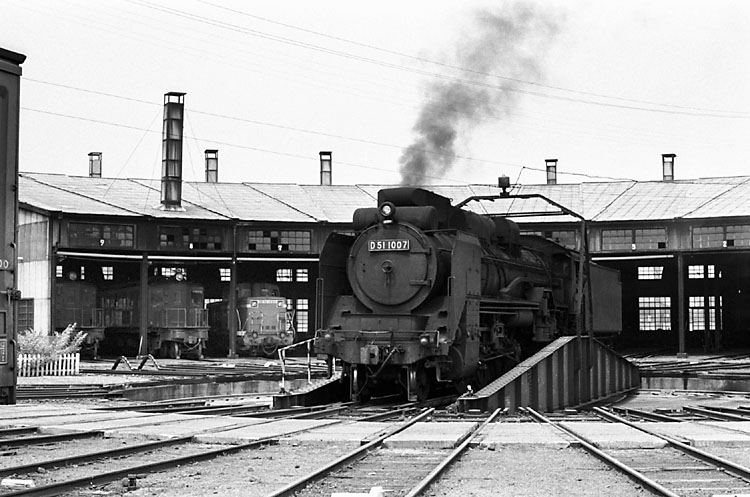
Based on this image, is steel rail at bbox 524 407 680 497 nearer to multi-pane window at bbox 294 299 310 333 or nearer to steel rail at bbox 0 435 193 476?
steel rail at bbox 0 435 193 476

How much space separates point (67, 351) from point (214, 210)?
13.6 metres

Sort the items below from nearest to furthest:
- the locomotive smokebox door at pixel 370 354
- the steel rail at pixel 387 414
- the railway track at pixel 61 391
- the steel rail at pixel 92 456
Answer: the steel rail at pixel 92 456
the steel rail at pixel 387 414
the locomotive smokebox door at pixel 370 354
the railway track at pixel 61 391

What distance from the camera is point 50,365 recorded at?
29.0 meters

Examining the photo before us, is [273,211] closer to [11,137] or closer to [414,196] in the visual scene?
[414,196]

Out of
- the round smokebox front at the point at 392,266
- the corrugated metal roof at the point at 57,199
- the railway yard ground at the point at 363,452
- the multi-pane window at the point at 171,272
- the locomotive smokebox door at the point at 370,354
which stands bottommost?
the railway yard ground at the point at 363,452

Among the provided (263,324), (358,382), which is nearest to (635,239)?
(263,324)

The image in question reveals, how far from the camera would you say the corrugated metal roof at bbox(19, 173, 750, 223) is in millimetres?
39562

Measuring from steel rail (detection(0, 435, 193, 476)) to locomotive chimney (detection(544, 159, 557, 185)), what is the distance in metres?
43.3

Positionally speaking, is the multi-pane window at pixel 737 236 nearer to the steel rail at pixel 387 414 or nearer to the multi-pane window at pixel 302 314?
the multi-pane window at pixel 302 314

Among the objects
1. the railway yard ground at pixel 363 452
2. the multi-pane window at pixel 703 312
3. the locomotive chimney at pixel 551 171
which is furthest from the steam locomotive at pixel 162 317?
the railway yard ground at pixel 363 452

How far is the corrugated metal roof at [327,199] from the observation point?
3956cm

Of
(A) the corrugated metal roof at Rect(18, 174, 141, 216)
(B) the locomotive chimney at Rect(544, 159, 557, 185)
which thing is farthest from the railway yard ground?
(B) the locomotive chimney at Rect(544, 159, 557, 185)

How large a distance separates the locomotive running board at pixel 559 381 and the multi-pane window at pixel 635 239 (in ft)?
51.9

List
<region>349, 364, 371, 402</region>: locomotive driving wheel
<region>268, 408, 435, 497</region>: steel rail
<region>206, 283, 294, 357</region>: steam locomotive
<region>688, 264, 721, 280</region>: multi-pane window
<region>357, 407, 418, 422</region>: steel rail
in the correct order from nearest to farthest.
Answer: <region>268, 408, 435, 497</region>: steel rail
<region>357, 407, 418, 422</region>: steel rail
<region>349, 364, 371, 402</region>: locomotive driving wheel
<region>206, 283, 294, 357</region>: steam locomotive
<region>688, 264, 721, 280</region>: multi-pane window
